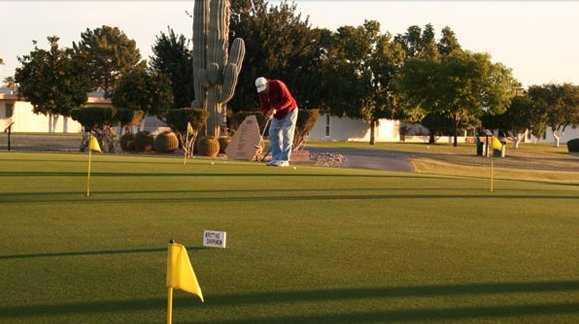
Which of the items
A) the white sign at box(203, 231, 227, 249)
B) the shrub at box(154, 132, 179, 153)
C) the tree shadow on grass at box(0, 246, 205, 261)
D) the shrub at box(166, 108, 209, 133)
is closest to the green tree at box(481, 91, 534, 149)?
Answer: the shrub at box(154, 132, 179, 153)

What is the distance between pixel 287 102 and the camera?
17.8 meters

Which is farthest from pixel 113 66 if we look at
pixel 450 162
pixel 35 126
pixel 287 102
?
pixel 287 102

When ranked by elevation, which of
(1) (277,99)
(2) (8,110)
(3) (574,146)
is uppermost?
(2) (8,110)

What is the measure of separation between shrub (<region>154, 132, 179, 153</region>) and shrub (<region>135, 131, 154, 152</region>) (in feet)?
1.66

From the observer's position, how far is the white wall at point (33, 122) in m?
67.1

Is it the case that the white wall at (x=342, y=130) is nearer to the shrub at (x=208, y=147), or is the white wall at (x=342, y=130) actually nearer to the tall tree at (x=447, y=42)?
the tall tree at (x=447, y=42)

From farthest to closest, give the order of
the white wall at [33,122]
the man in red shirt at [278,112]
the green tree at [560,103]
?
the green tree at [560,103] → the white wall at [33,122] → the man in red shirt at [278,112]

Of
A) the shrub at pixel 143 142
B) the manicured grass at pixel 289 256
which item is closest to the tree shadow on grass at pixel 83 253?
the manicured grass at pixel 289 256

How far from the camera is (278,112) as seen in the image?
17.9 meters

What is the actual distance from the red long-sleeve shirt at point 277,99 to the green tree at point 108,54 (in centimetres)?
7428

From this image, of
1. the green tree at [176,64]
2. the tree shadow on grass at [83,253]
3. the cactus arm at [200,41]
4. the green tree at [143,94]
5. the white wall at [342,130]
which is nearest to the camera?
the tree shadow on grass at [83,253]

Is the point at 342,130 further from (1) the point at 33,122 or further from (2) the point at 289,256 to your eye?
(2) the point at 289,256

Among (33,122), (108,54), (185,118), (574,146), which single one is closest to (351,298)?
(185,118)

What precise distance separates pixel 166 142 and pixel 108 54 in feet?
217
